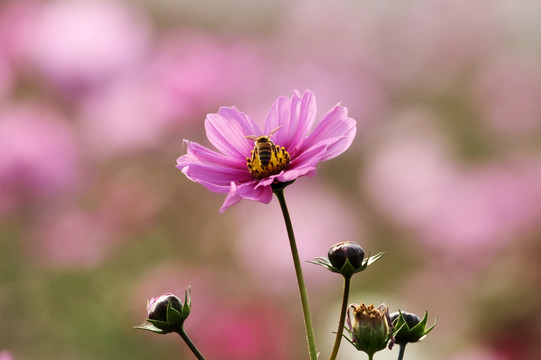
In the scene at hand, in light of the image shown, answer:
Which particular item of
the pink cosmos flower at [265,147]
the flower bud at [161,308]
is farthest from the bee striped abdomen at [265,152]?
the flower bud at [161,308]

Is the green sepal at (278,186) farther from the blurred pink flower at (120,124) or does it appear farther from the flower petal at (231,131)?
the blurred pink flower at (120,124)

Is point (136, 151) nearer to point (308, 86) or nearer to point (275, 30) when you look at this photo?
point (308, 86)

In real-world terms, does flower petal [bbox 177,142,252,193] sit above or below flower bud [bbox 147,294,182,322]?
above

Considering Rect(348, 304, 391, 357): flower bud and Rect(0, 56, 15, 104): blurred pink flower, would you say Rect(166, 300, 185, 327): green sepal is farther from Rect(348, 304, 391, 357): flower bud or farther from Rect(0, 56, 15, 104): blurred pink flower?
Rect(0, 56, 15, 104): blurred pink flower

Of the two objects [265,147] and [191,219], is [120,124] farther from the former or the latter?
[265,147]

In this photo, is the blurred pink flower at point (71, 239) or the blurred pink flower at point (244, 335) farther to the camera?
the blurred pink flower at point (71, 239)

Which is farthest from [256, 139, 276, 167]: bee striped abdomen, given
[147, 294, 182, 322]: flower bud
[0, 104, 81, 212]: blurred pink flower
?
[0, 104, 81, 212]: blurred pink flower
